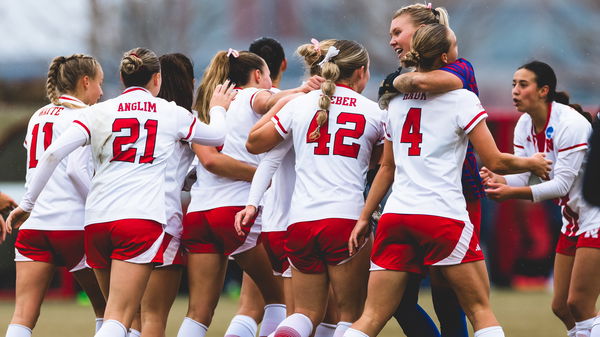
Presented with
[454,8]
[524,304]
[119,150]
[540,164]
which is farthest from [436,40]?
[454,8]

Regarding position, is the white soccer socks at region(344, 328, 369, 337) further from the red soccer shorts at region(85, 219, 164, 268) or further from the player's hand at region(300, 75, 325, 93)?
the player's hand at region(300, 75, 325, 93)

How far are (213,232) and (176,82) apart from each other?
1.12 m

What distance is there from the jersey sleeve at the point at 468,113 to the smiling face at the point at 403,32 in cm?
75

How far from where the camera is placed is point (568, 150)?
7.46 meters

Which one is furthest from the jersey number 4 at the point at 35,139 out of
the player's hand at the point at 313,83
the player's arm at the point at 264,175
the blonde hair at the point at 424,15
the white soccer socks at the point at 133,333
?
the blonde hair at the point at 424,15

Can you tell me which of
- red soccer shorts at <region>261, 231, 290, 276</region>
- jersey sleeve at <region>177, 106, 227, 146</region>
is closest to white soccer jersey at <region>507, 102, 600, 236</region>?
red soccer shorts at <region>261, 231, 290, 276</region>

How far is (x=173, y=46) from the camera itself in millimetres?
25938

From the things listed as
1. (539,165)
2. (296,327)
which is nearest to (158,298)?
(296,327)

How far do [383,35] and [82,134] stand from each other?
21.2 meters

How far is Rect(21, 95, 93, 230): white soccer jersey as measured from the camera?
7.18 meters

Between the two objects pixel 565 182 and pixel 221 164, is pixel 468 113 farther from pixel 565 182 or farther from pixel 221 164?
pixel 221 164

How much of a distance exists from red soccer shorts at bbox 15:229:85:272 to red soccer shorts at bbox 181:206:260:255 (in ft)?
2.44

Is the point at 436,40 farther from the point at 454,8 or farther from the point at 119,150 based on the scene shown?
the point at 454,8

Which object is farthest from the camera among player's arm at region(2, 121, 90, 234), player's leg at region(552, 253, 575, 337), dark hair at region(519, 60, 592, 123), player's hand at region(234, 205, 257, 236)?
dark hair at region(519, 60, 592, 123)
